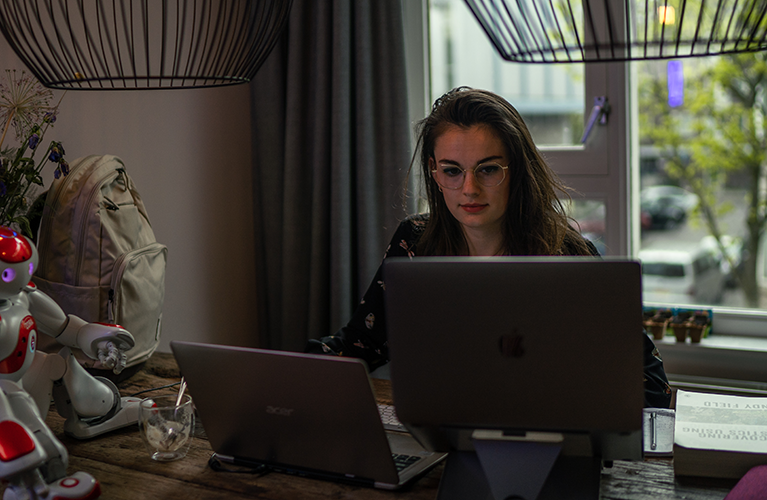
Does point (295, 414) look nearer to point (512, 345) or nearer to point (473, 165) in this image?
point (512, 345)

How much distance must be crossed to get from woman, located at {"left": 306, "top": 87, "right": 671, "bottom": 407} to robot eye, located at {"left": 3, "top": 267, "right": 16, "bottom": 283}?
629 mm

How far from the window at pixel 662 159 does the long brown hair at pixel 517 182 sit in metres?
0.56

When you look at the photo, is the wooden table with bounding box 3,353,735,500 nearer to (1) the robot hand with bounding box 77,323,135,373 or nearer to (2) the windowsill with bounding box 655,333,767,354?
(1) the robot hand with bounding box 77,323,135,373

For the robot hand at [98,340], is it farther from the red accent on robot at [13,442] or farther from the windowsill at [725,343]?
the windowsill at [725,343]

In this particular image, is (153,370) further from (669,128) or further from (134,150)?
(669,128)

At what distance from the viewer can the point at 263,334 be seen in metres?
2.47

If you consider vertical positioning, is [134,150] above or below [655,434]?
above

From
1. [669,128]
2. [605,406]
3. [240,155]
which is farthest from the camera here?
[669,128]

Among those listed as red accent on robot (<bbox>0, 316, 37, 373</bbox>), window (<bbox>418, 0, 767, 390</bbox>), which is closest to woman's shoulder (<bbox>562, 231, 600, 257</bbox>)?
window (<bbox>418, 0, 767, 390</bbox>)

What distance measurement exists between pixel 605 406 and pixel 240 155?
181 cm

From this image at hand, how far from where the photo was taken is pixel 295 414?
3.31ft

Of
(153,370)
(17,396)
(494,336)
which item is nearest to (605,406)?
(494,336)

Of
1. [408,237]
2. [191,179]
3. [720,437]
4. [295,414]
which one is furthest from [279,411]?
[191,179]

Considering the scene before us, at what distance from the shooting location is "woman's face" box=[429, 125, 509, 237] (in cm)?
157
